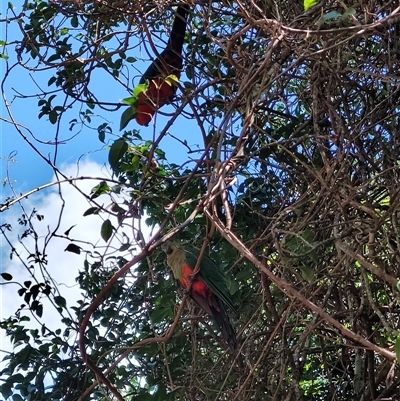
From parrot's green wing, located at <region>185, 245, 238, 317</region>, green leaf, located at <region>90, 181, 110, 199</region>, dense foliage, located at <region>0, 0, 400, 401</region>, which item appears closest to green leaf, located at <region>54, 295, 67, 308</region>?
dense foliage, located at <region>0, 0, 400, 401</region>

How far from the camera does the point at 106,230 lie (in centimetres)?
145

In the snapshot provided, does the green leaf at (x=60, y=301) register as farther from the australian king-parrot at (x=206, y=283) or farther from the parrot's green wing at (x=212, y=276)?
the parrot's green wing at (x=212, y=276)

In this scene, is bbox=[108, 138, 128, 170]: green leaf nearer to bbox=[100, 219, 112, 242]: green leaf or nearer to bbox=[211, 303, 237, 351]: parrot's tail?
bbox=[100, 219, 112, 242]: green leaf

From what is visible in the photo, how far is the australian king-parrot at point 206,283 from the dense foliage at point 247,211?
0.06 meters

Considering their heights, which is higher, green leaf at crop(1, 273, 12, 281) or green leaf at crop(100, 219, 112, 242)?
green leaf at crop(1, 273, 12, 281)

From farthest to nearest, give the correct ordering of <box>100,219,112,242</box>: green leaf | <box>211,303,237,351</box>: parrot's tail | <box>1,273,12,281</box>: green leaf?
<box>1,273,12,281</box>: green leaf
<box>211,303,237,351</box>: parrot's tail
<box>100,219,112,242</box>: green leaf

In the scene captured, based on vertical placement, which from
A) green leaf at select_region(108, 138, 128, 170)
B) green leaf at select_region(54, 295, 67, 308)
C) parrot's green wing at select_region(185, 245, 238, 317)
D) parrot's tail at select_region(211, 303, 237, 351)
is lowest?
parrot's tail at select_region(211, 303, 237, 351)

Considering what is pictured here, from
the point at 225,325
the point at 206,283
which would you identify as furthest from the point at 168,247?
the point at 225,325

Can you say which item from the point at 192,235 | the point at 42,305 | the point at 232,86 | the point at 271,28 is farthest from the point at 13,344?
the point at 271,28

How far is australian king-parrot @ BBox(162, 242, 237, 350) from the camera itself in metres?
1.92

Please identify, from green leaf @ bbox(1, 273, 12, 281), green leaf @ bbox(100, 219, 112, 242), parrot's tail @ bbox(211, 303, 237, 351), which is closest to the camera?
green leaf @ bbox(100, 219, 112, 242)

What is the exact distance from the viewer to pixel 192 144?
7.85 ft

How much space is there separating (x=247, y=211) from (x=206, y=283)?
371 millimetres

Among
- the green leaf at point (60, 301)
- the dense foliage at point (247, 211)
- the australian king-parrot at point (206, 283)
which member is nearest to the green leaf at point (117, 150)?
the dense foliage at point (247, 211)
